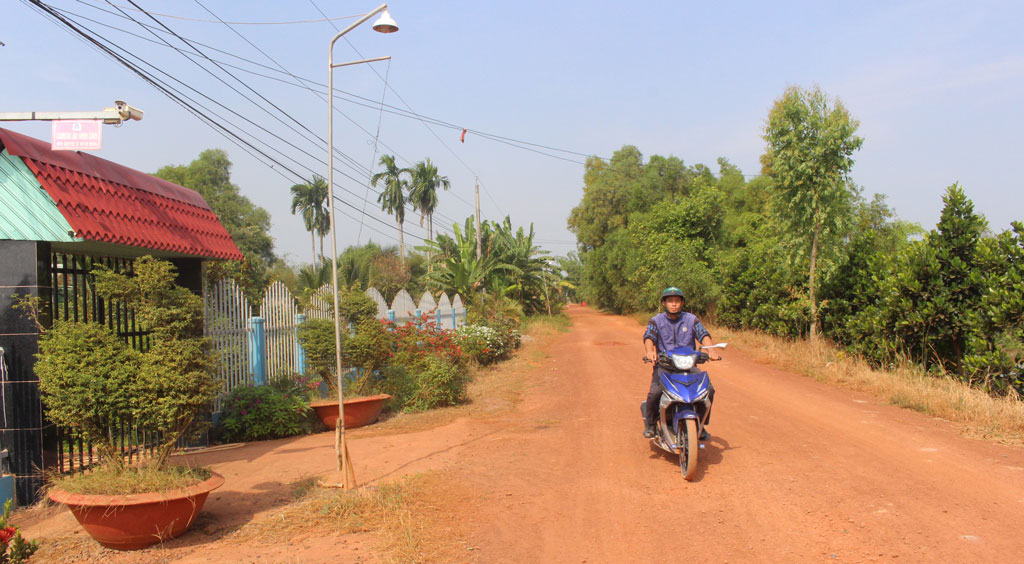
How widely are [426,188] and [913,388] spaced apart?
43492mm

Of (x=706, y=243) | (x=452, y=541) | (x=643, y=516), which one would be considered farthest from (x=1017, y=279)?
(x=706, y=243)

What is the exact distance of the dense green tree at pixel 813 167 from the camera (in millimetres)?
13438

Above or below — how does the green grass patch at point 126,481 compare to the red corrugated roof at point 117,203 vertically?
below

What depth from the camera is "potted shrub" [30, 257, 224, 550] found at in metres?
4.79

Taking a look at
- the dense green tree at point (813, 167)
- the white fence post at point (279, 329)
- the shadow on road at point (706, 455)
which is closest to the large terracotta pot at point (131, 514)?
the shadow on road at point (706, 455)

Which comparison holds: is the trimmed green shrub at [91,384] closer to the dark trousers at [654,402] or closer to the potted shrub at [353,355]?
the potted shrub at [353,355]

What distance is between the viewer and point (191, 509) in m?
5.04

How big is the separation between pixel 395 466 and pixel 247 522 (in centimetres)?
194

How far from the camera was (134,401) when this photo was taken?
505 cm

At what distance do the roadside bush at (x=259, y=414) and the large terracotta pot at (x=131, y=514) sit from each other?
12.9ft

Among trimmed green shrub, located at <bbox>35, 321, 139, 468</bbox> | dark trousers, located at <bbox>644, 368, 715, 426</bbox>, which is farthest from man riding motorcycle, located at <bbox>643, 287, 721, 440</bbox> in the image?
trimmed green shrub, located at <bbox>35, 321, 139, 468</bbox>

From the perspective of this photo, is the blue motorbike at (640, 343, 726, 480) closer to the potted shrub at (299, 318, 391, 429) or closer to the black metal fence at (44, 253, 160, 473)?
the black metal fence at (44, 253, 160, 473)

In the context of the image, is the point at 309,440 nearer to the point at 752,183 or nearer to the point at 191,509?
the point at 191,509

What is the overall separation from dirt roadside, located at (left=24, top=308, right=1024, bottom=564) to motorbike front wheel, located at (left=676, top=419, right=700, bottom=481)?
131 millimetres
